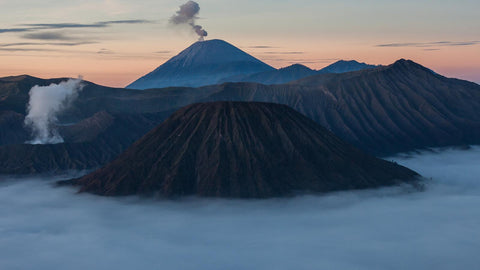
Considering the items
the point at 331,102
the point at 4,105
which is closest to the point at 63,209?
the point at 4,105

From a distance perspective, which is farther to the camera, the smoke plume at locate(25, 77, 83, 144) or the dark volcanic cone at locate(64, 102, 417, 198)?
the smoke plume at locate(25, 77, 83, 144)

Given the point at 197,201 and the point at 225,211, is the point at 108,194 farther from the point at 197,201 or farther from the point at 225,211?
the point at 225,211

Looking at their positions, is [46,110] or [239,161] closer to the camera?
[239,161]

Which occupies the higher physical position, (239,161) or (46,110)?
(46,110)

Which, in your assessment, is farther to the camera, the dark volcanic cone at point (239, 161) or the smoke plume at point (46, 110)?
the smoke plume at point (46, 110)
